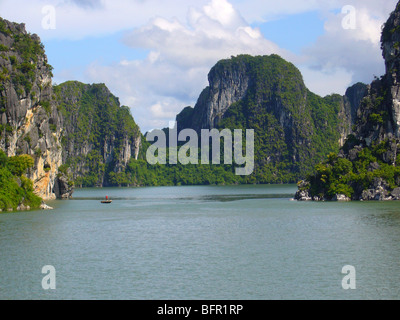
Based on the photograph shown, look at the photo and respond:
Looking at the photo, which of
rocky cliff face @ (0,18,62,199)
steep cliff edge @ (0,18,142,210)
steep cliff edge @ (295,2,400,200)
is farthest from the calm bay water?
rocky cliff face @ (0,18,62,199)

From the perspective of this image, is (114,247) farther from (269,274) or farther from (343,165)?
(343,165)

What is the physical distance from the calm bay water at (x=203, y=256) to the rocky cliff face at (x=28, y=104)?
68.2ft

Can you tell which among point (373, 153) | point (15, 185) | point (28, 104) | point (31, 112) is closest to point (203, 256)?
point (15, 185)

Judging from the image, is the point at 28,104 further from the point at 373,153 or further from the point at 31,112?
the point at 373,153

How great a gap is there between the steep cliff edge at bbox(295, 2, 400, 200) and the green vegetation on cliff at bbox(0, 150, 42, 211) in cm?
3994

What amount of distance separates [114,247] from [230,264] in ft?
32.0

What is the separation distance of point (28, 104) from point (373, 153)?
51097 mm

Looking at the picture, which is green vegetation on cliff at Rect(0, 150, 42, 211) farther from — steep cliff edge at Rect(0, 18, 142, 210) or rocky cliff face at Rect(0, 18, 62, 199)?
rocky cliff face at Rect(0, 18, 62, 199)

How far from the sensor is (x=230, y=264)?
28.6m

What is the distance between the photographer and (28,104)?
73312 millimetres

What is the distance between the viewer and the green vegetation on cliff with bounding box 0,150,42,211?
5781 centimetres

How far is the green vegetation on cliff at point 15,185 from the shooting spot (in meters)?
57.8
